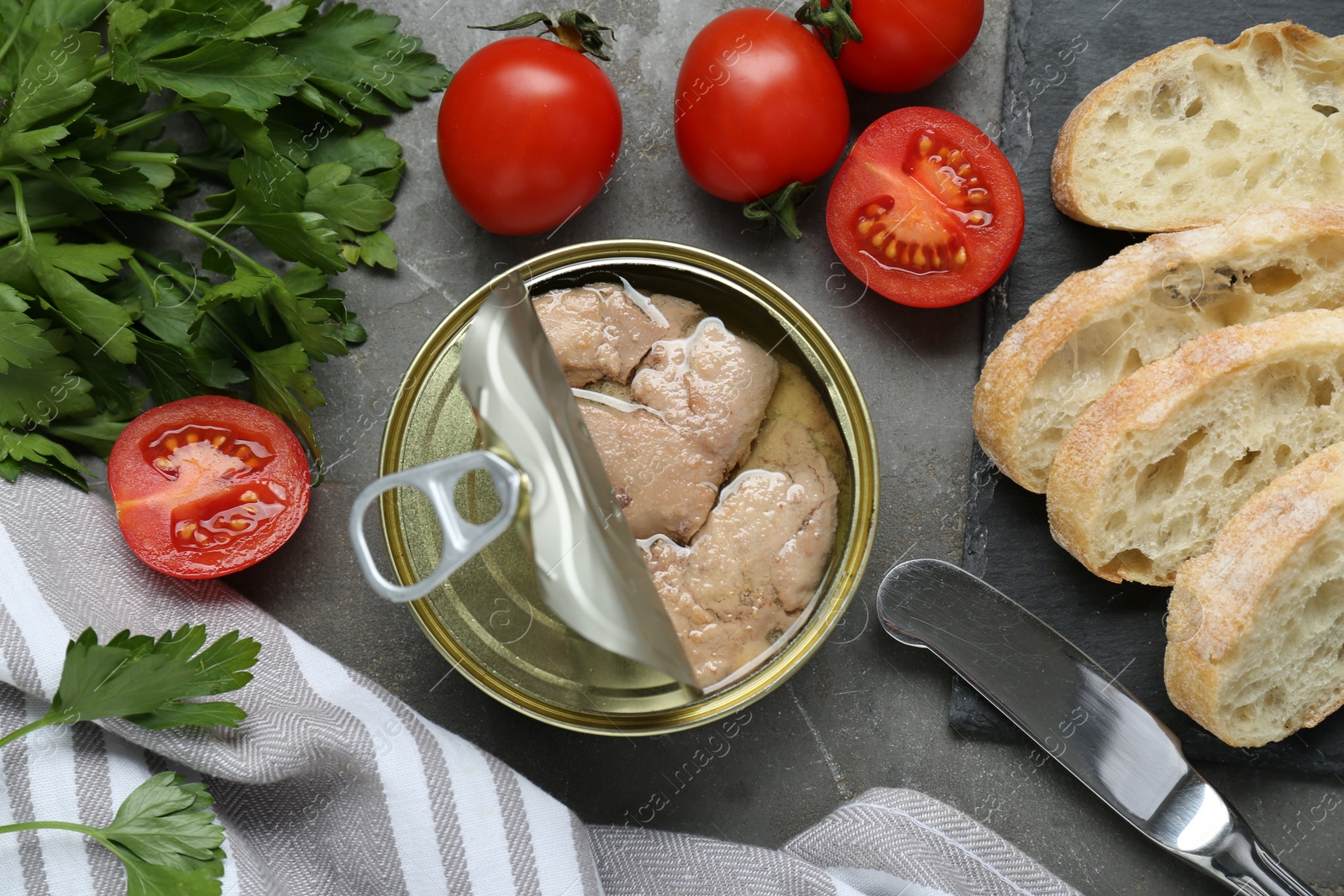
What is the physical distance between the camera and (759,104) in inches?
53.8

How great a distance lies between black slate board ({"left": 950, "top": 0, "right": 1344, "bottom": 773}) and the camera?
1455 mm

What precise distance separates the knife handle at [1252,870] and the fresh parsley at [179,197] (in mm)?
1457

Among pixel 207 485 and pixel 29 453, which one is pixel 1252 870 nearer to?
pixel 207 485

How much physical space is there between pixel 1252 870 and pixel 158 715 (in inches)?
60.6

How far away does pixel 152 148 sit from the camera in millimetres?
1461

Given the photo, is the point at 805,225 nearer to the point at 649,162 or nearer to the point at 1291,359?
the point at 649,162

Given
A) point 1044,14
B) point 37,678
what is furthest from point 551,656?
point 1044,14

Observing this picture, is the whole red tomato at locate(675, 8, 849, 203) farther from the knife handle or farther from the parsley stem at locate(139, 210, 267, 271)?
the knife handle

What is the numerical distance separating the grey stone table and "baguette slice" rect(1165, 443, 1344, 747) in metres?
0.18

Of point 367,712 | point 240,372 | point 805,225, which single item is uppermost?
point 805,225

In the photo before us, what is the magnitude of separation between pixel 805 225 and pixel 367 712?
1.00 m

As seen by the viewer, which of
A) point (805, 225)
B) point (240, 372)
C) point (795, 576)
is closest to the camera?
point (795, 576)

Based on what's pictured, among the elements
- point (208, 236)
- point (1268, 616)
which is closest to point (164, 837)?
point (208, 236)

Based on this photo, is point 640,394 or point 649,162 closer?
point 640,394
